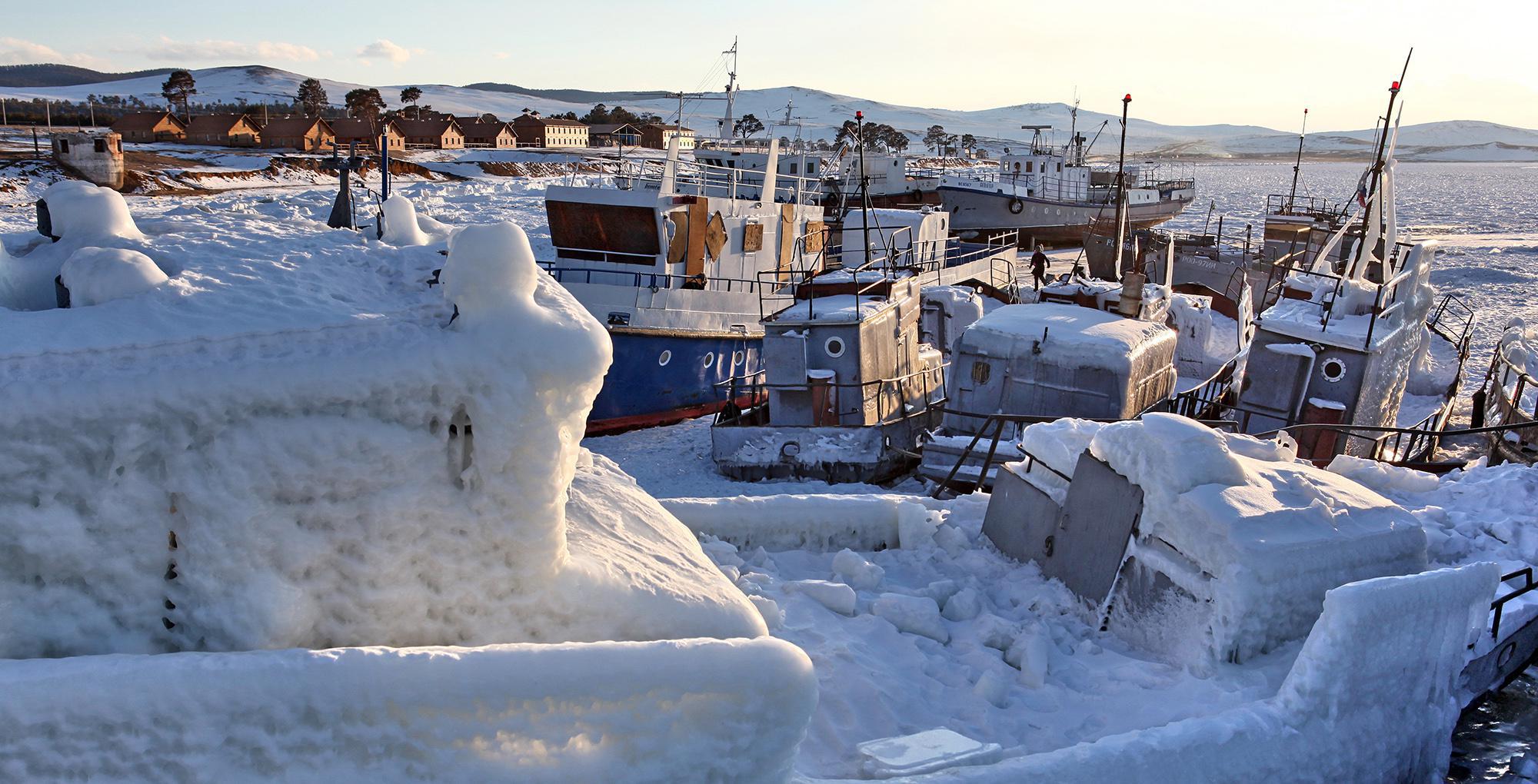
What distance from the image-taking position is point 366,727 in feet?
10.4

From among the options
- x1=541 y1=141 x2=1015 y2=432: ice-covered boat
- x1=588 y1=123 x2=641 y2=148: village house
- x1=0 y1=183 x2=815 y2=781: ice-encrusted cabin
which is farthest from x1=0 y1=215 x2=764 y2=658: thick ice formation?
x1=588 y1=123 x2=641 y2=148: village house

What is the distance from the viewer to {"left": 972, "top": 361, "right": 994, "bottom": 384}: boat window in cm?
1278

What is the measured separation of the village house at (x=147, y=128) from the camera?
63.7 m

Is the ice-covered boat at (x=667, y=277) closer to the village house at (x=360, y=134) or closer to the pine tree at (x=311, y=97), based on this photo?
the village house at (x=360, y=134)

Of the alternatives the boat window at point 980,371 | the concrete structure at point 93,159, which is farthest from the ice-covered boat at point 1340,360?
the concrete structure at point 93,159

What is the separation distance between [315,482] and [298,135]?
67228mm

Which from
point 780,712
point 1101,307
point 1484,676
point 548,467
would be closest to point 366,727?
point 548,467

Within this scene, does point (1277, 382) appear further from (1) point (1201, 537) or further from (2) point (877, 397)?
(1) point (1201, 537)

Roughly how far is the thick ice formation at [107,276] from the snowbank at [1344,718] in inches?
127

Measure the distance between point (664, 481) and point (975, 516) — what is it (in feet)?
21.6

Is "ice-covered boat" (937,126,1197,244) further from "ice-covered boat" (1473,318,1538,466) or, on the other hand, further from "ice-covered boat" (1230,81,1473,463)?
"ice-covered boat" (1230,81,1473,463)

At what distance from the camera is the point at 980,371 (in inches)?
506

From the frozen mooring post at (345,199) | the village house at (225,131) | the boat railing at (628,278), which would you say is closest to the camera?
the frozen mooring post at (345,199)

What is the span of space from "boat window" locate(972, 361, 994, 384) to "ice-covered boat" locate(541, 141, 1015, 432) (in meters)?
3.23
